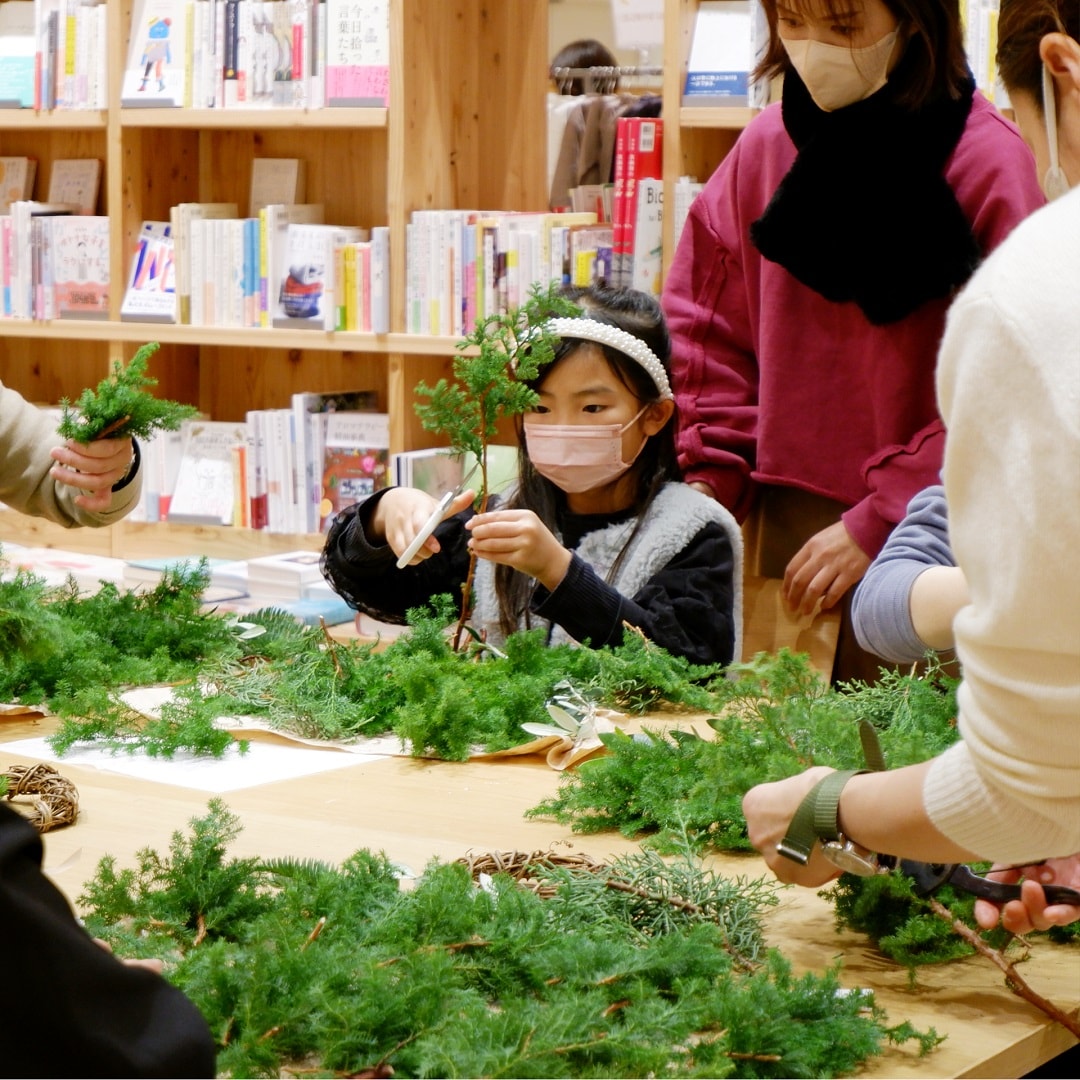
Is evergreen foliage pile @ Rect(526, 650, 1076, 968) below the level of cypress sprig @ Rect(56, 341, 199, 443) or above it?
below

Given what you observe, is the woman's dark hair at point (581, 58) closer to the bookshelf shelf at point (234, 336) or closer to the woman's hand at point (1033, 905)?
the bookshelf shelf at point (234, 336)

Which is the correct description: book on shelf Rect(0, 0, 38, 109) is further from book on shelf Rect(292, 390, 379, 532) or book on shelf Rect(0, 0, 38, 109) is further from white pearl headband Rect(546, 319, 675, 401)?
white pearl headband Rect(546, 319, 675, 401)

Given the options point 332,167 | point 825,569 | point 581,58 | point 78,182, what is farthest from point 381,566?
point 78,182

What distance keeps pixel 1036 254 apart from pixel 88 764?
4.36 ft

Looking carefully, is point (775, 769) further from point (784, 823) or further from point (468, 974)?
point (468, 974)

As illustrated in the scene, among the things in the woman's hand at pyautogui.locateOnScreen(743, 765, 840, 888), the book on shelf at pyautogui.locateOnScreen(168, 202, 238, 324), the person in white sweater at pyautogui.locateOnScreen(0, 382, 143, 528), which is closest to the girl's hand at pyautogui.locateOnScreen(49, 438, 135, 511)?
the person in white sweater at pyautogui.locateOnScreen(0, 382, 143, 528)

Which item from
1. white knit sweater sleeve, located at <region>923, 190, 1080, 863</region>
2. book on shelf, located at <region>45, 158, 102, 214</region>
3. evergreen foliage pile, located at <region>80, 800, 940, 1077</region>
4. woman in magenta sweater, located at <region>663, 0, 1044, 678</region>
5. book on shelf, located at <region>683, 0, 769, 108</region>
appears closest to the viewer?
white knit sweater sleeve, located at <region>923, 190, 1080, 863</region>

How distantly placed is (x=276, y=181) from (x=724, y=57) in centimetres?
147

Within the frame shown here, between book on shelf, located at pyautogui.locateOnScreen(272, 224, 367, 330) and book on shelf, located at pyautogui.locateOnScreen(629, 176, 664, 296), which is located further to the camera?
book on shelf, located at pyautogui.locateOnScreen(272, 224, 367, 330)

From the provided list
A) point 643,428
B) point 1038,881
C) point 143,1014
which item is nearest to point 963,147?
point 643,428

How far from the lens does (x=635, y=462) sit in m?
2.73

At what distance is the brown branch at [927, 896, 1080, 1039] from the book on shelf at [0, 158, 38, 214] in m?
4.27

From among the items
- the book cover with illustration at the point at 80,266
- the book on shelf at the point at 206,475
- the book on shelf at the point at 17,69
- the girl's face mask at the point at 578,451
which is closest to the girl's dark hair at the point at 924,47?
the girl's face mask at the point at 578,451

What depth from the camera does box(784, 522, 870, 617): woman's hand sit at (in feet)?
8.51
